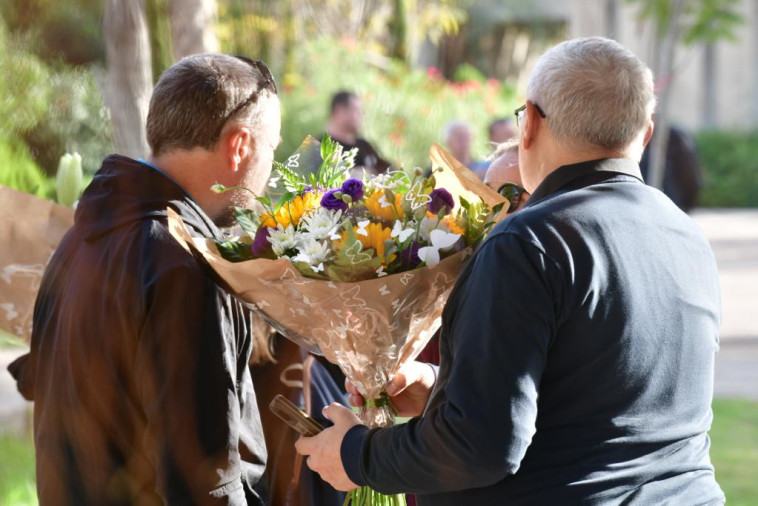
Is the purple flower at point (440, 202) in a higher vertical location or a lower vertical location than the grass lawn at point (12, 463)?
higher

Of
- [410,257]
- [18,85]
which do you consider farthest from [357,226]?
[18,85]

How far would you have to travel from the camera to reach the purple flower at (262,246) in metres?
2.16

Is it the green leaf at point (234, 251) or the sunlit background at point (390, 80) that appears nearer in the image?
the sunlit background at point (390, 80)

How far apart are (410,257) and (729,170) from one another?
2415 cm

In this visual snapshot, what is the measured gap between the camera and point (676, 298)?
2021 millimetres

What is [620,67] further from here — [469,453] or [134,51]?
[134,51]

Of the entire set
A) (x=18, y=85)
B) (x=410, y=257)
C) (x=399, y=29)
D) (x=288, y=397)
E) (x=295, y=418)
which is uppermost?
(x=18, y=85)

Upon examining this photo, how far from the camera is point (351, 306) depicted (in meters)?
2.13

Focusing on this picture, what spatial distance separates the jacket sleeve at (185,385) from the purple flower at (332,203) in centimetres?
30

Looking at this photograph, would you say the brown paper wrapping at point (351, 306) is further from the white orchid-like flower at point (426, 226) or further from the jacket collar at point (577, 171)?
the jacket collar at point (577, 171)

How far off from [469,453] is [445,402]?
108 mm

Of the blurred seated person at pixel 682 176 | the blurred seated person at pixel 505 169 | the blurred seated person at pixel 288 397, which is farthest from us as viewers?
the blurred seated person at pixel 682 176

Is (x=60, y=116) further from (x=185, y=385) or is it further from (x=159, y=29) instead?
(x=159, y=29)

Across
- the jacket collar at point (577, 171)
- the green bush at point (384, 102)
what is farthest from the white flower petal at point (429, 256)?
the green bush at point (384, 102)
